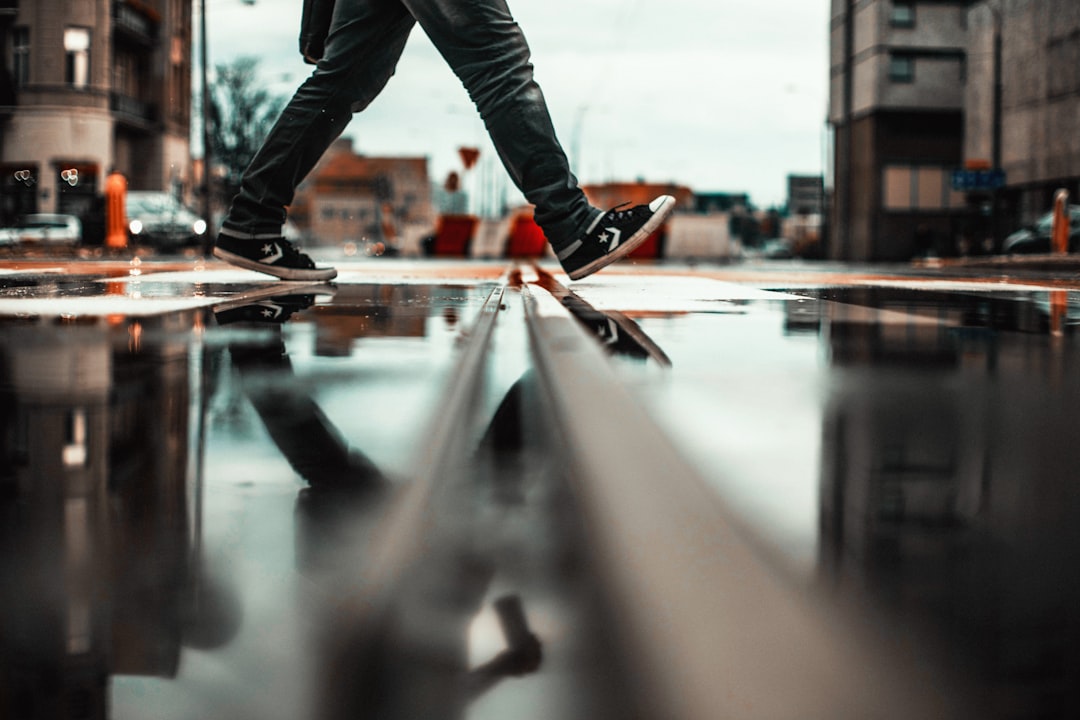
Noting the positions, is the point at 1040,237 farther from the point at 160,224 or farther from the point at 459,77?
the point at 459,77

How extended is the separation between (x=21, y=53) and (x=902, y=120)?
111 ft

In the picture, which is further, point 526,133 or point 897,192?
point 897,192

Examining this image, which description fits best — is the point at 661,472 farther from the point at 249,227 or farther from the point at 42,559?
the point at 249,227

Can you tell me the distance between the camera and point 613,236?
4812 millimetres

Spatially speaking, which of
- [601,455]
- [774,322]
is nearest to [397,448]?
[601,455]

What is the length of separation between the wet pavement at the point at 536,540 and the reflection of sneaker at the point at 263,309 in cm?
115

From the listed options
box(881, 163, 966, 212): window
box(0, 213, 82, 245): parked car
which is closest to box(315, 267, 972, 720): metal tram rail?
box(0, 213, 82, 245): parked car

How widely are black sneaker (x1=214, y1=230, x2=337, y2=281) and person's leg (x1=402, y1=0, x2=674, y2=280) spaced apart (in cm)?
116

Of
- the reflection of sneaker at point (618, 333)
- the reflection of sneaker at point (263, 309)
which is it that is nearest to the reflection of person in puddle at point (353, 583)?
the reflection of sneaker at point (618, 333)

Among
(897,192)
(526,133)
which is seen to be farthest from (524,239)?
(897,192)

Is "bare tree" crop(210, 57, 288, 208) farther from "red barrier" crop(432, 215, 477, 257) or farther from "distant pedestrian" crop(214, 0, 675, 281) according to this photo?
"distant pedestrian" crop(214, 0, 675, 281)

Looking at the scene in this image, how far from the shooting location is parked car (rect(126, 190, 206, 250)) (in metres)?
37.6

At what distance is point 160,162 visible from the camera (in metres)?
59.3

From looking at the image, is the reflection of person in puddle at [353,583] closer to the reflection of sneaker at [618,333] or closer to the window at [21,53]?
the reflection of sneaker at [618,333]
